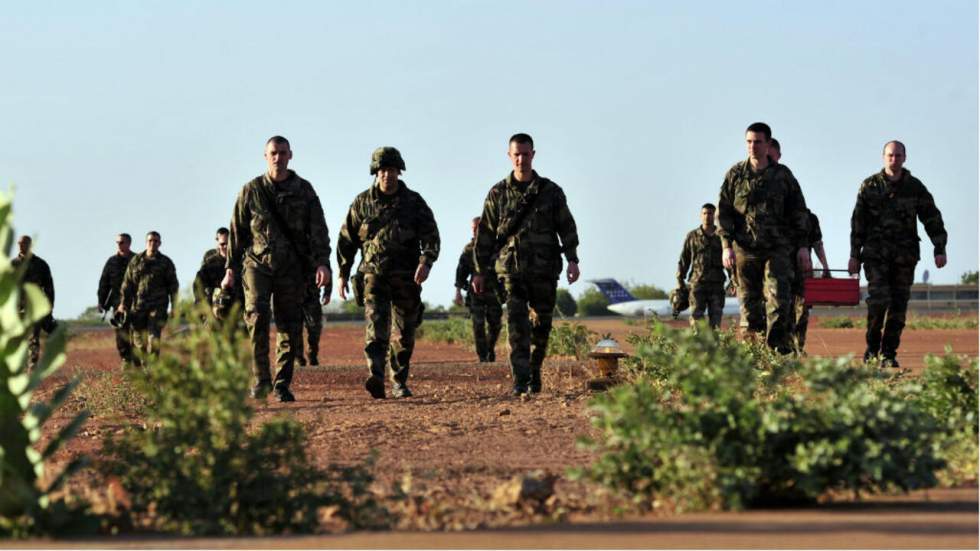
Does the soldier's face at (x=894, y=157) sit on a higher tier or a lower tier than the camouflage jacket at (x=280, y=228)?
higher

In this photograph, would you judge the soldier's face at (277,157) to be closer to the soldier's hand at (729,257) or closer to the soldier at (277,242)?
the soldier at (277,242)

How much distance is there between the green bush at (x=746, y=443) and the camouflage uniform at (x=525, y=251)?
6.14m

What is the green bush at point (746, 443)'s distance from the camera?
220 inches

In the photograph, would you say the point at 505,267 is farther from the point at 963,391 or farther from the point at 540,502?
the point at 540,502

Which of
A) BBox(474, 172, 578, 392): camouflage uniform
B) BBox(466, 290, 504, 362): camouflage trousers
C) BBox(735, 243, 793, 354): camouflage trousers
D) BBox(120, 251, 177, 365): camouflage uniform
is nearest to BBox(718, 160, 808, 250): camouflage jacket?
BBox(735, 243, 793, 354): camouflage trousers

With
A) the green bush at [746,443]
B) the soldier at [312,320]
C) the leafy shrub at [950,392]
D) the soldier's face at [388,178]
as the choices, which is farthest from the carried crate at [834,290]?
the green bush at [746,443]

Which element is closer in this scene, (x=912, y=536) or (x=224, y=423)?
(x=912, y=536)

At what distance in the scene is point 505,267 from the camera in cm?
1230

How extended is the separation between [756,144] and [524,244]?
7.90ft

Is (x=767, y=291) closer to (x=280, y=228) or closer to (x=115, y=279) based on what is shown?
(x=280, y=228)

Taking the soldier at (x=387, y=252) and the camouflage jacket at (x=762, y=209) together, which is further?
the camouflage jacket at (x=762, y=209)

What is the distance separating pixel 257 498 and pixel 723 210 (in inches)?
328

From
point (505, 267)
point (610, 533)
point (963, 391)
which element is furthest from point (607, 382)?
point (610, 533)

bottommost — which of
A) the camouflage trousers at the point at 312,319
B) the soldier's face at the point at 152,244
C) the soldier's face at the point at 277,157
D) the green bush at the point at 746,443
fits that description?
the green bush at the point at 746,443
